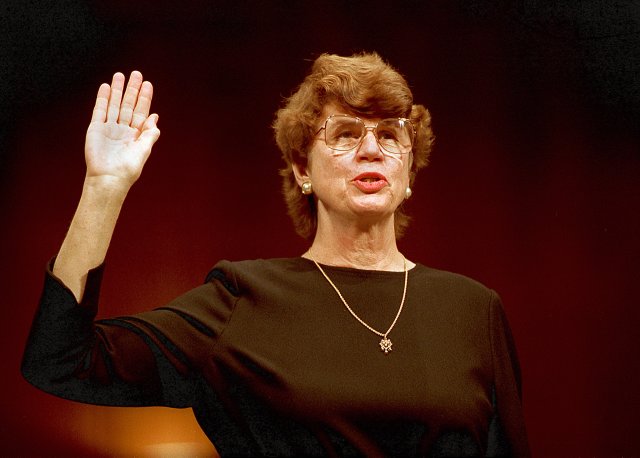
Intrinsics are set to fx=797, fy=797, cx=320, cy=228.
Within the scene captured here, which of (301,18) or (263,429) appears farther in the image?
(301,18)

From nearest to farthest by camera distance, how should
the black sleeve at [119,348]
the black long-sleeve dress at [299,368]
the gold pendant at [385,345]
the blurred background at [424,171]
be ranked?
the black sleeve at [119,348] → the black long-sleeve dress at [299,368] → the gold pendant at [385,345] → the blurred background at [424,171]

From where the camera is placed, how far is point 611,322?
227 centimetres

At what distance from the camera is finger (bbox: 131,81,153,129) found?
4.44ft

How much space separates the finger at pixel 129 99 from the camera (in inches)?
53.0

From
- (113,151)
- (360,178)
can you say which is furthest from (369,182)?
(113,151)

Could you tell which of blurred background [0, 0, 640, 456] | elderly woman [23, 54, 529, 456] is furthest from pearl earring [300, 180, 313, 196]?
blurred background [0, 0, 640, 456]

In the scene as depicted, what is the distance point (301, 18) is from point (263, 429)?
1314 millimetres

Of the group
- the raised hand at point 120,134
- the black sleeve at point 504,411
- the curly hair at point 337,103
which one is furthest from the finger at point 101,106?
the black sleeve at point 504,411

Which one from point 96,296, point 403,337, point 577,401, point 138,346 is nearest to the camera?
point 96,296

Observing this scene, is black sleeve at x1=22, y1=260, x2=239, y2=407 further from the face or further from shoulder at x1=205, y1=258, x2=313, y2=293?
the face

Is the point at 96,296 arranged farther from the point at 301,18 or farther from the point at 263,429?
the point at 301,18

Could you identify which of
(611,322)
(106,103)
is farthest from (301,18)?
(611,322)

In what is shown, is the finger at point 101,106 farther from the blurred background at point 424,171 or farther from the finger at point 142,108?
the blurred background at point 424,171

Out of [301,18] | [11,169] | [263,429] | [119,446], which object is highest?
[301,18]
